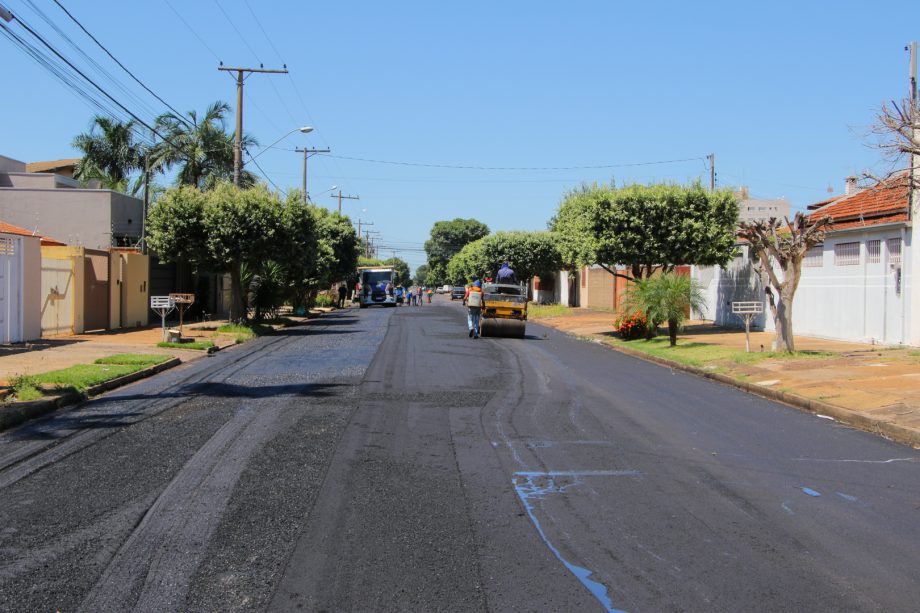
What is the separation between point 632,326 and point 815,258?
17.7ft

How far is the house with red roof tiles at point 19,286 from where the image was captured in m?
19.2

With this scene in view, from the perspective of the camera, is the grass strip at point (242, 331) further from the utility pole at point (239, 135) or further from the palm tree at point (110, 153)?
the palm tree at point (110, 153)

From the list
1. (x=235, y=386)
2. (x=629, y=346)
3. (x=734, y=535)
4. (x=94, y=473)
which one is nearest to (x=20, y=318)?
(x=235, y=386)

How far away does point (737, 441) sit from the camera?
9.47 metres

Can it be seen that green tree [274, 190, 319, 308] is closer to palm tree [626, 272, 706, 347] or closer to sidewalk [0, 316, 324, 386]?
sidewalk [0, 316, 324, 386]

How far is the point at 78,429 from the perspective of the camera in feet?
32.0

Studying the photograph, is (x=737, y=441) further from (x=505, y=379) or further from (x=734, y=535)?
(x=505, y=379)

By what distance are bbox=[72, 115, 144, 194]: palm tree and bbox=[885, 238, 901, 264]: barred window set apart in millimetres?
38897

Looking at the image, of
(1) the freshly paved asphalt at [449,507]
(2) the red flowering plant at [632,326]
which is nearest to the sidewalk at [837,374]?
(1) the freshly paved asphalt at [449,507]

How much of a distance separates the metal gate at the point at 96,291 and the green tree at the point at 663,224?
1508 centimetres

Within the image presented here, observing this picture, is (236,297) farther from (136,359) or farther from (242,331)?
(136,359)

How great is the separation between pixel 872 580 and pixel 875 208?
17753 millimetres

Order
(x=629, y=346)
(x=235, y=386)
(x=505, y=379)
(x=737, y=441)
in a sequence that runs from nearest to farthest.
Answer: (x=737, y=441), (x=235, y=386), (x=505, y=379), (x=629, y=346)

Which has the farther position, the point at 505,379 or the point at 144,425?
the point at 505,379
